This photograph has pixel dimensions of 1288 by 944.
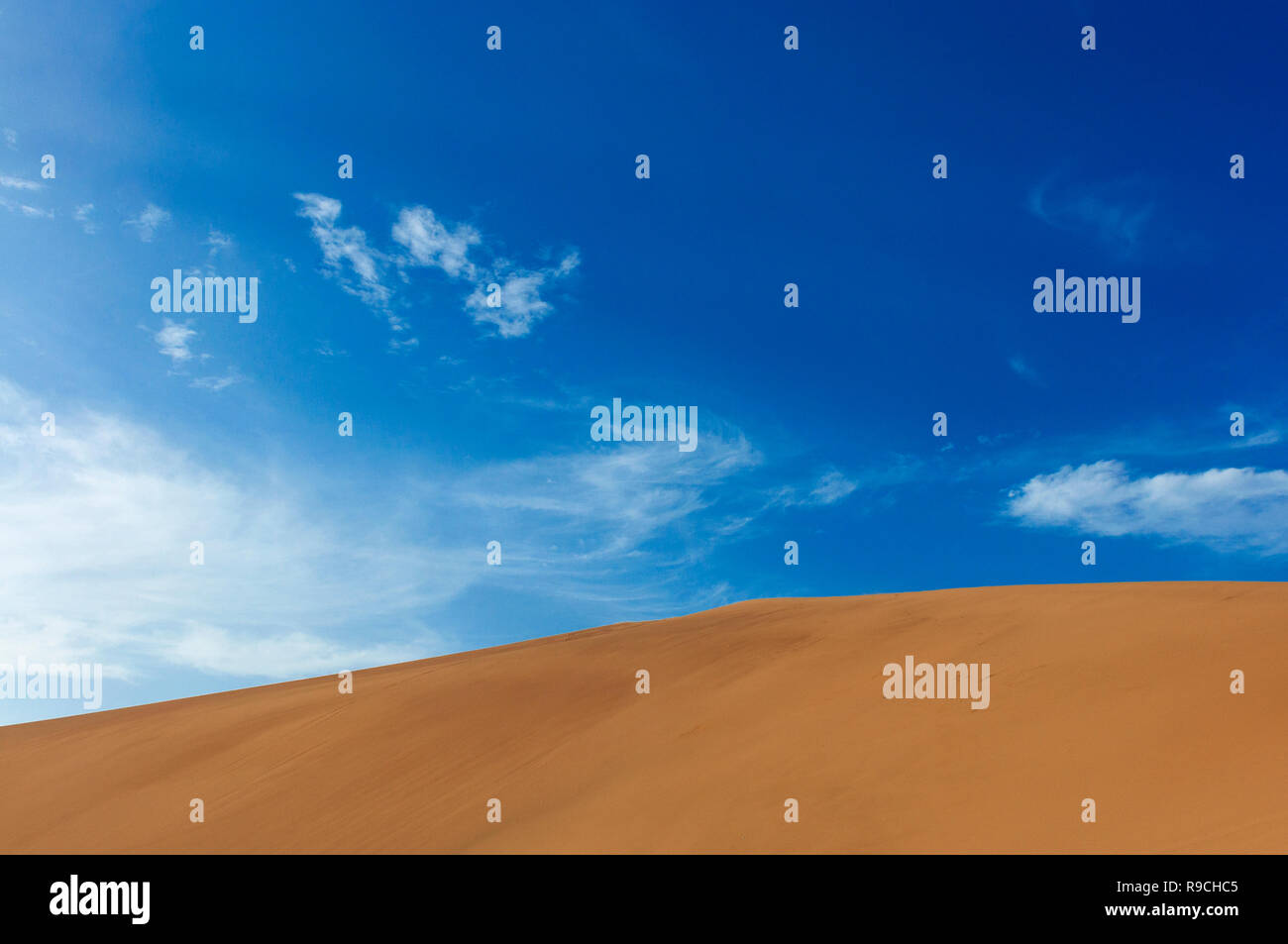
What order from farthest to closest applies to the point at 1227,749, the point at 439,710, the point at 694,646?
the point at 694,646 < the point at 439,710 < the point at 1227,749

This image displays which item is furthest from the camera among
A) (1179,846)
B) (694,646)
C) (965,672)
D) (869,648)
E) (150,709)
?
(150,709)

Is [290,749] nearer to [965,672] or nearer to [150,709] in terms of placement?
[150,709]

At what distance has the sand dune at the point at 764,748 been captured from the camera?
790 centimetres

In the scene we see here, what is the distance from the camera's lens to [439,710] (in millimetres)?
14125

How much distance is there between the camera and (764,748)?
1039 centimetres

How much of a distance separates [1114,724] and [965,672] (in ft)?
8.19

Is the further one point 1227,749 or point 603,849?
point 603,849

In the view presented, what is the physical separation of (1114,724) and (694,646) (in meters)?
7.87

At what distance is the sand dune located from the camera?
790 centimetres

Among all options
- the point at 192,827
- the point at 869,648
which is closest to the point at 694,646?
the point at 869,648

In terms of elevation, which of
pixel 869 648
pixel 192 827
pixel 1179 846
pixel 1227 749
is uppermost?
pixel 869 648
